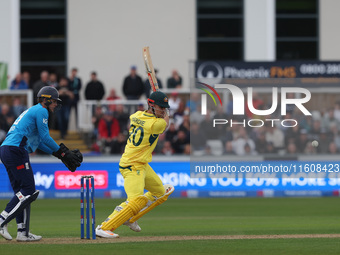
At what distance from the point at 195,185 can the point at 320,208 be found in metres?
4.74

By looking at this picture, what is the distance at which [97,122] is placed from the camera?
85.5ft

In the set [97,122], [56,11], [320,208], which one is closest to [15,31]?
[56,11]

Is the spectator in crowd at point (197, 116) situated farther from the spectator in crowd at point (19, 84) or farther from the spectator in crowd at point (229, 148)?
the spectator in crowd at point (19, 84)

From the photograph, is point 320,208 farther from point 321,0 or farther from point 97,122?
point 321,0

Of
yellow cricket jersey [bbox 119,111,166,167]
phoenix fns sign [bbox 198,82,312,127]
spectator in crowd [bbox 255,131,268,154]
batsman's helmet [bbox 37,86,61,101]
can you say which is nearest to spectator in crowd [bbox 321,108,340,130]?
phoenix fns sign [bbox 198,82,312,127]

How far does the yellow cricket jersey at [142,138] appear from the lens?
1269 centimetres

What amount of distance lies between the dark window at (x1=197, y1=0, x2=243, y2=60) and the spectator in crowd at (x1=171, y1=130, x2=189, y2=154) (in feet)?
26.4

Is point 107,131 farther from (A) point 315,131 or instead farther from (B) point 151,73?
(B) point 151,73

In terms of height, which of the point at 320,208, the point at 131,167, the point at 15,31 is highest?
the point at 15,31

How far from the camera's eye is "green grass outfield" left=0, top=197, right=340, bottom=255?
11.6 meters

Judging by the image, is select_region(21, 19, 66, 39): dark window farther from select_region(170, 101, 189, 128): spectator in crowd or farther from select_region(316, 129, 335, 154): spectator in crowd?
select_region(316, 129, 335, 154): spectator in crowd

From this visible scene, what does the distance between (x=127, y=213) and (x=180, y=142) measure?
12.5 m

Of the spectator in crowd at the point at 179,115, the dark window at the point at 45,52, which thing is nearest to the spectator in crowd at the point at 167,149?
the spectator in crowd at the point at 179,115

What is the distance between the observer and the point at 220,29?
32.9 m
